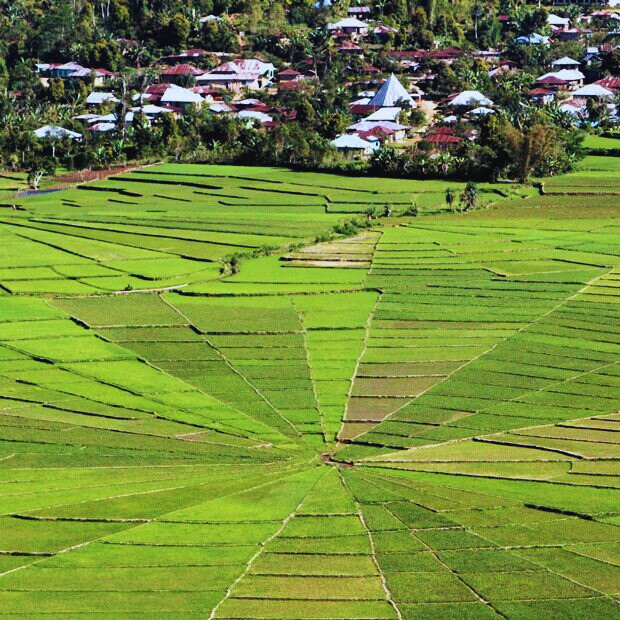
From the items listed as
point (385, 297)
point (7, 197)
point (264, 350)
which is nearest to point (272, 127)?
point (7, 197)

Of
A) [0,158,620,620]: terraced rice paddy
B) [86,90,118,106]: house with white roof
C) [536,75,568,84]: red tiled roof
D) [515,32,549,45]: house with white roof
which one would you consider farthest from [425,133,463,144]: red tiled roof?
[515,32,549,45]: house with white roof

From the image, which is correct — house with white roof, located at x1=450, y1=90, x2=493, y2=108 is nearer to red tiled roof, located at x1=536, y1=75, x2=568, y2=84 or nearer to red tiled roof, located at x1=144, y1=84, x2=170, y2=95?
red tiled roof, located at x1=536, y1=75, x2=568, y2=84

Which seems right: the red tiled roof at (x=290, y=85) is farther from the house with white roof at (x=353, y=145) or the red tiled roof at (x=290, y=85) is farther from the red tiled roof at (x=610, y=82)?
the red tiled roof at (x=610, y=82)

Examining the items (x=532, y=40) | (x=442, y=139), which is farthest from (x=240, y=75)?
(x=442, y=139)

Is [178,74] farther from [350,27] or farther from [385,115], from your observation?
[385,115]

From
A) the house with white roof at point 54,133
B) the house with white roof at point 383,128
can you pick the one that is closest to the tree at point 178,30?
the house with white roof at point 54,133

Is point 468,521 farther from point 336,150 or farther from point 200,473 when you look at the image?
point 336,150
